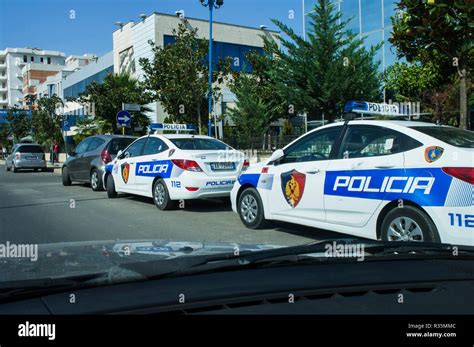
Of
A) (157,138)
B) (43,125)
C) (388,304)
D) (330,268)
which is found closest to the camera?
(388,304)

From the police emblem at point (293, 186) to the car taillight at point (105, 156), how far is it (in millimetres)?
7638

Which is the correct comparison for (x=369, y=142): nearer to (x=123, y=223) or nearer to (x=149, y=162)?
(x=123, y=223)

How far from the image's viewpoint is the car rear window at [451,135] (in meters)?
5.55

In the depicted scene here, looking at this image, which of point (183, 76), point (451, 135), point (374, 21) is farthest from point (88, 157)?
point (374, 21)

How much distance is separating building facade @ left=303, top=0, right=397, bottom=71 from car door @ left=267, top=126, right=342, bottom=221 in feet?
50.7

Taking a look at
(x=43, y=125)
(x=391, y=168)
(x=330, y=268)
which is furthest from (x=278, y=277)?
(x=43, y=125)

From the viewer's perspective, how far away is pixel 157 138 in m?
10.9

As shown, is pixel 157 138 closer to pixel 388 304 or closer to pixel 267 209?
pixel 267 209

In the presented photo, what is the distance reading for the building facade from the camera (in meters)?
22.1

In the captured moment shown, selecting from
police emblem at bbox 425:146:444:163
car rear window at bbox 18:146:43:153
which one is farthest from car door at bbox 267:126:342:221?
car rear window at bbox 18:146:43:153

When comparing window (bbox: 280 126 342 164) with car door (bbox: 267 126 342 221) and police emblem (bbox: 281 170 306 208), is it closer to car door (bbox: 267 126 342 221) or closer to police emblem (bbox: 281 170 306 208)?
car door (bbox: 267 126 342 221)

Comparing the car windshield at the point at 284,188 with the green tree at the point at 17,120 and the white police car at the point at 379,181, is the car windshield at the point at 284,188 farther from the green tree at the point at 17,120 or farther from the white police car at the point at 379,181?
the green tree at the point at 17,120

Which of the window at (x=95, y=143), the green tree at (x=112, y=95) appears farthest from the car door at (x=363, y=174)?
the green tree at (x=112, y=95)
